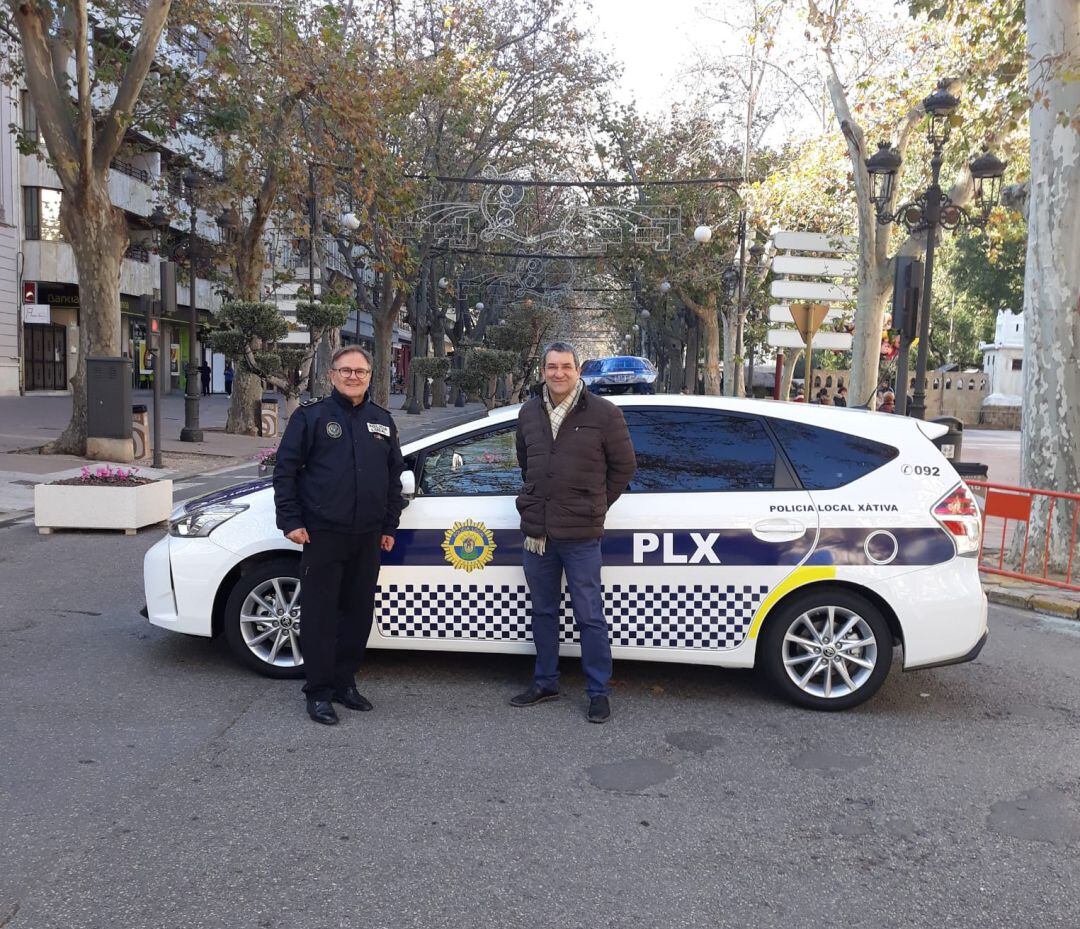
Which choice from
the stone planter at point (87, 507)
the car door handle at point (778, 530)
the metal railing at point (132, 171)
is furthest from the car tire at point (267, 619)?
the metal railing at point (132, 171)

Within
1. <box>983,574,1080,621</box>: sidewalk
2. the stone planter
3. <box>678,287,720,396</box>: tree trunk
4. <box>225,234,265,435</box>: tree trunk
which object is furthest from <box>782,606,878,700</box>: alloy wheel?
<box>678,287,720,396</box>: tree trunk

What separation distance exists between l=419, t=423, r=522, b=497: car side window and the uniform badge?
196 mm

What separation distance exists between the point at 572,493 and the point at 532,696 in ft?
3.59

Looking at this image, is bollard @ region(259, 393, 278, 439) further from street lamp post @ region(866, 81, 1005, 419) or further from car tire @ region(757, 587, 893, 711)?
car tire @ region(757, 587, 893, 711)

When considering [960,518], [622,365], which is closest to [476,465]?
[960,518]

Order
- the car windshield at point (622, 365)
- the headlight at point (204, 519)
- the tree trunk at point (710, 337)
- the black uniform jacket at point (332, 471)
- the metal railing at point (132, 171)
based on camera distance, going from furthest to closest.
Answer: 1. the tree trunk at point (710, 337)
2. the metal railing at point (132, 171)
3. the car windshield at point (622, 365)
4. the headlight at point (204, 519)
5. the black uniform jacket at point (332, 471)

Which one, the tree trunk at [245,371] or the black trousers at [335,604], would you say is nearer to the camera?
the black trousers at [335,604]

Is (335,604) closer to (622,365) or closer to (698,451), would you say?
(698,451)

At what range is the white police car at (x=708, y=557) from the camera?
499 cm

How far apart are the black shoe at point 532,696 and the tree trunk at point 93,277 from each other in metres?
12.2

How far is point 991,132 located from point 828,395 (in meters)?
21.3

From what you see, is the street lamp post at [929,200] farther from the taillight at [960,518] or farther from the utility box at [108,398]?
the utility box at [108,398]

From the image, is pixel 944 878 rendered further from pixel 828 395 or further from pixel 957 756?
pixel 828 395

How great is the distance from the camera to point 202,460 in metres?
17.1
